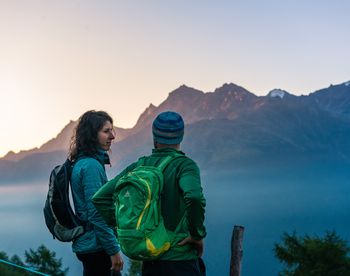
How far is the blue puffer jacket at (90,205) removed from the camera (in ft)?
12.0

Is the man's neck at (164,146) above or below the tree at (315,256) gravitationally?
below

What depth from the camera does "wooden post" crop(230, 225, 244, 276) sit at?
4.70 metres

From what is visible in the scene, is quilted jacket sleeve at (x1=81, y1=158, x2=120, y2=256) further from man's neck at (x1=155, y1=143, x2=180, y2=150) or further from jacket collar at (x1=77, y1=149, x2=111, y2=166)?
man's neck at (x1=155, y1=143, x2=180, y2=150)

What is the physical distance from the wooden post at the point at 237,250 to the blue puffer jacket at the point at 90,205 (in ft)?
4.98

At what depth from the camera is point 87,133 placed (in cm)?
393

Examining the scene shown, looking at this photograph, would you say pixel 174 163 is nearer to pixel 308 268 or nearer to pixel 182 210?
pixel 182 210

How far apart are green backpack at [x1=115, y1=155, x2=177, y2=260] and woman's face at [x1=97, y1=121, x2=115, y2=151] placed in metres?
1.15

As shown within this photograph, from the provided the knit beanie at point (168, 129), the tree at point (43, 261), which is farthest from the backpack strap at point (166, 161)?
the tree at point (43, 261)

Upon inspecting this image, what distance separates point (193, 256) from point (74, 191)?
52.6 inches

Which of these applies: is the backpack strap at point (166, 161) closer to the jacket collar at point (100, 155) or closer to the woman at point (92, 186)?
the woman at point (92, 186)

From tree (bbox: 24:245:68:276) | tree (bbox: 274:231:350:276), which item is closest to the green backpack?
tree (bbox: 274:231:350:276)

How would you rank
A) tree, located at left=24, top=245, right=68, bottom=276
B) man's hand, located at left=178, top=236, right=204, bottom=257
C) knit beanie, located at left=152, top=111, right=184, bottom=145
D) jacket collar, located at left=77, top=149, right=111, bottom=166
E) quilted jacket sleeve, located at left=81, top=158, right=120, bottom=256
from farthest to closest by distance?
tree, located at left=24, top=245, right=68, bottom=276, jacket collar, located at left=77, top=149, right=111, bottom=166, quilted jacket sleeve, located at left=81, top=158, right=120, bottom=256, knit beanie, located at left=152, top=111, right=184, bottom=145, man's hand, located at left=178, top=236, right=204, bottom=257

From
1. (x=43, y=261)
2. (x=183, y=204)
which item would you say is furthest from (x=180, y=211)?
(x=43, y=261)

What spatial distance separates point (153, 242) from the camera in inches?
108
